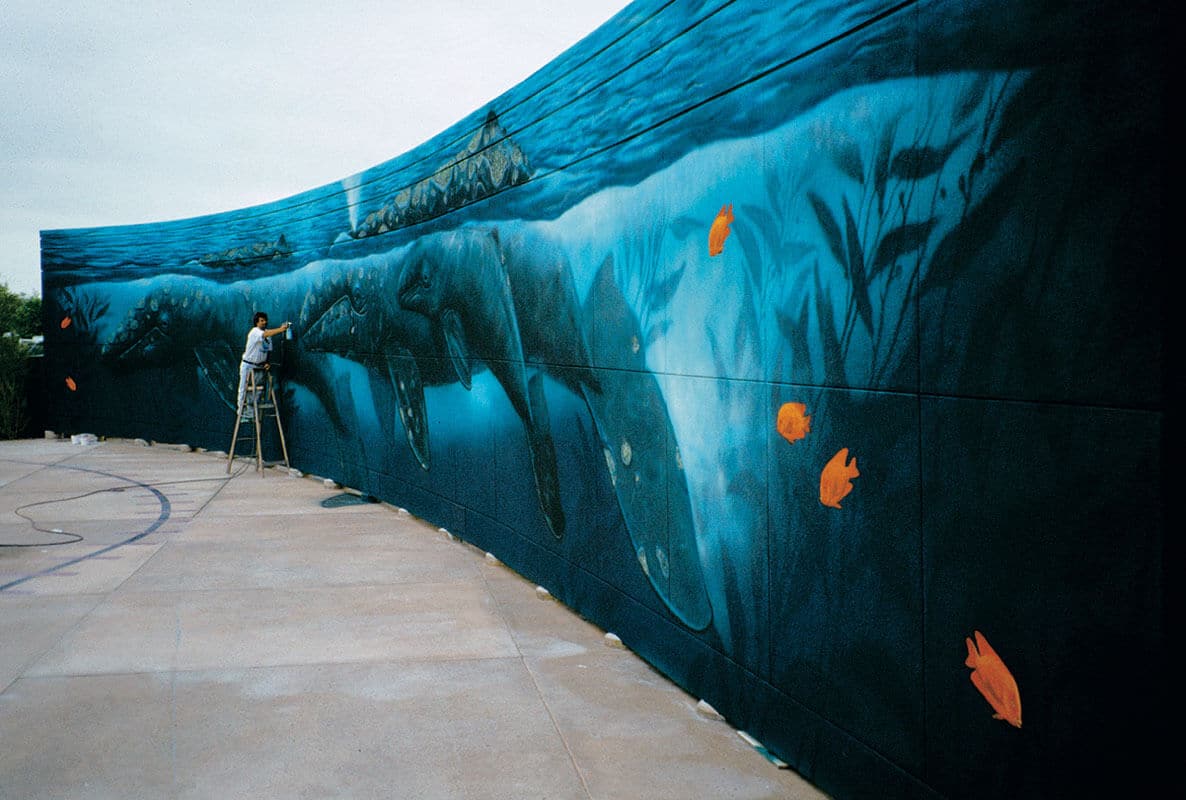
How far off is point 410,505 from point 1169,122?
9.29 meters

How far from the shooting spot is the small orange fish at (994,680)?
304 cm

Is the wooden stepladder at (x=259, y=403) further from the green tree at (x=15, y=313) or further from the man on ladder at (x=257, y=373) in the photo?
the green tree at (x=15, y=313)

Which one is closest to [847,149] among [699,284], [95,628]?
[699,284]

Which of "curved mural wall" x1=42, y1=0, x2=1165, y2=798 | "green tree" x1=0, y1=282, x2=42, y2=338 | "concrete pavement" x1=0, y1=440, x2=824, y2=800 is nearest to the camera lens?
"curved mural wall" x1=42, y1=0, x2=1165, y2=798

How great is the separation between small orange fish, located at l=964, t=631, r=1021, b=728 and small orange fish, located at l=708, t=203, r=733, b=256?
230cm

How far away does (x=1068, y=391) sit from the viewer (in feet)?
9.18

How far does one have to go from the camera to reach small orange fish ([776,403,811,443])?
13.9 ft

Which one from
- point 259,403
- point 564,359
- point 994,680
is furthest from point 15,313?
point 994,680

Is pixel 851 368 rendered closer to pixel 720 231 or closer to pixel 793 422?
pixel 793 422

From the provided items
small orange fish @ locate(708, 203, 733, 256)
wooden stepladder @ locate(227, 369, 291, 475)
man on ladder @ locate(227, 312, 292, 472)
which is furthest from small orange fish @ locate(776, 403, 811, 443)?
wooden stepladder @ locate(227, 369, 291, 475)

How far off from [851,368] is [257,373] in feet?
39.7

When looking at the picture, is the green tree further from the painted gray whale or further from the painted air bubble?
the painted air bubble

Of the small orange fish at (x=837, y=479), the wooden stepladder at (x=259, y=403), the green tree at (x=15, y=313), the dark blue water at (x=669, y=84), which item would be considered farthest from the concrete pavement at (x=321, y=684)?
the green tree at (x=15, y=313)

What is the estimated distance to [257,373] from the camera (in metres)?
14.6
